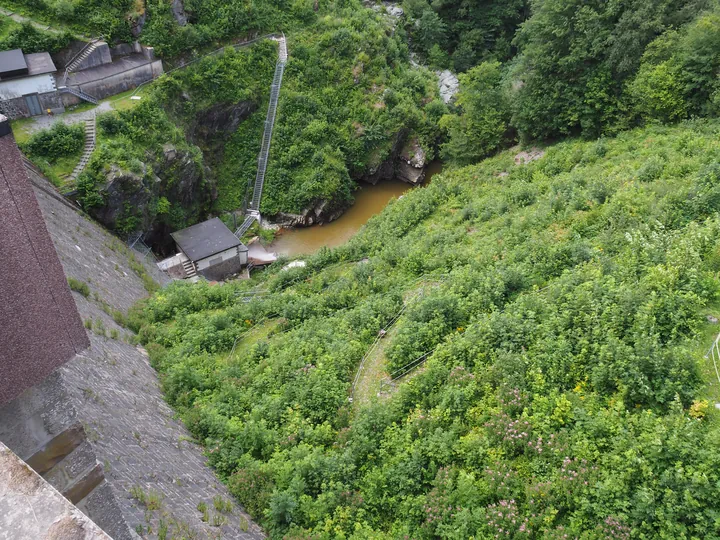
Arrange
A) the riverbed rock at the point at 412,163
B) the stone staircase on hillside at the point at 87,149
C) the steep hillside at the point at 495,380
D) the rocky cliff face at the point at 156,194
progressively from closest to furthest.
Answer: the steep hillside at the point at 495,380, the stone staircase on hillside at the point at 87,149, the rocky cliff face at the point at 156,194, the riverbed rock at the point at 412,163

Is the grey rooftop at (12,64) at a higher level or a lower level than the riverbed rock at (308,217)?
higher

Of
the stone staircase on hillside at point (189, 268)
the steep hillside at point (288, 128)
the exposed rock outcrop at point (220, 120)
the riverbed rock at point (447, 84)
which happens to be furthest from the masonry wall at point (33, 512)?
the riverbed rock at point (447, 84)

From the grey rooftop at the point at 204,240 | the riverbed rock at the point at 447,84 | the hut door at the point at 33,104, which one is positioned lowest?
the grey rooftop at the point at 204,240

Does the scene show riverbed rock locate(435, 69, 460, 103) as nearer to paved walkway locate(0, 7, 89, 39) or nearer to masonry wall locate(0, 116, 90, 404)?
paved walkway locate(0, 7, 89, 39)

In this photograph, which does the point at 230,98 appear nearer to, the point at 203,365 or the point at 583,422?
the point at 203,365

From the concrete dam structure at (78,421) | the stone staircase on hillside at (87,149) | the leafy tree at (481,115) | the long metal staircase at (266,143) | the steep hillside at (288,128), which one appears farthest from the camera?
the long metal staircase at (266,143)

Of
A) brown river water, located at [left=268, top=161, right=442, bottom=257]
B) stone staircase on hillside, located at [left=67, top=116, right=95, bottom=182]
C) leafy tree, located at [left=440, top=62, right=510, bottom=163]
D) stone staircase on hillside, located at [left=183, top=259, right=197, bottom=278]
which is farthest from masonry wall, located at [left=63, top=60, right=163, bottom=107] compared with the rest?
leafy tree, located at [left=440, top=62, right=510, bottom=163]

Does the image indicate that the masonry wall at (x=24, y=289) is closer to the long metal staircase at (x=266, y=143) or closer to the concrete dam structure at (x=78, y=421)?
the concrete dam structure at (x=78, y=421)

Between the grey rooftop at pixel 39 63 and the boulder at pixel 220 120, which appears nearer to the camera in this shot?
the grey rooftop at pixel 39 63
